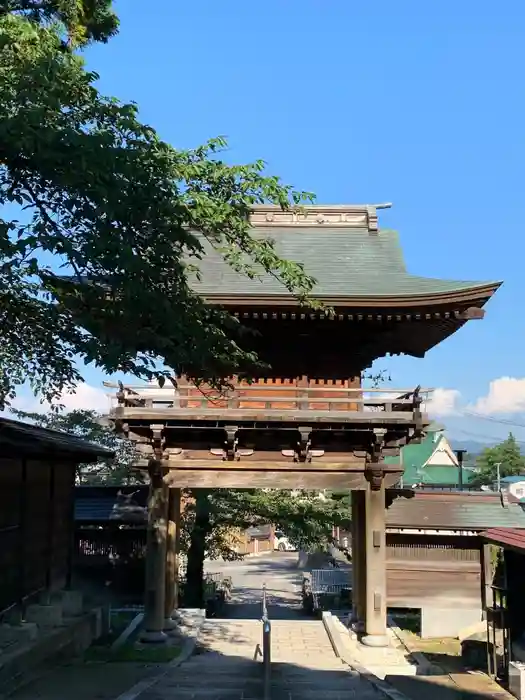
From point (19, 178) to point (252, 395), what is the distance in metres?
8.15

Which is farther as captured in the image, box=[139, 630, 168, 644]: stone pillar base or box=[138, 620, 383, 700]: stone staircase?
box=[139, 630, 168, 644]: stone pillar base

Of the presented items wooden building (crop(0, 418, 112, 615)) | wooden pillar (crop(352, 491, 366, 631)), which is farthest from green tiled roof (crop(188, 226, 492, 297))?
wooden pillar (crop(352, 491, 366, 631))

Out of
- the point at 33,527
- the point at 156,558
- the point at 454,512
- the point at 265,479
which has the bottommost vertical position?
the point at 156,558

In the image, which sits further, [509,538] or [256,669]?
[509,538]

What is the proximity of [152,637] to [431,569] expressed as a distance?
8.23m

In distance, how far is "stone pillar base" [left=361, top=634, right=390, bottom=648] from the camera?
13.1 metres

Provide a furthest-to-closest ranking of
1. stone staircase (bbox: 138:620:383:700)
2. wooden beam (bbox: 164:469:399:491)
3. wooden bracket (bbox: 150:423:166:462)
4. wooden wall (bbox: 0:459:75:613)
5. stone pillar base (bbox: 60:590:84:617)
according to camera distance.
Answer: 1. stone pillar base (bbox: 60:590:84:617)
2. wooden beam (bbox: 164:469:399:491)
3. wooden bracket (bbox: 150:423:166:462)
4. wooden wall (bbox: 0:459:75:613)
5. stone staircase (bbox: 138:620:383:700)

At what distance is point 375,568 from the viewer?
43.5ft

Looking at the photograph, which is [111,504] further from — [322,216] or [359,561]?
[322,216]

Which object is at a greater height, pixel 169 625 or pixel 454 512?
pixel 454 512

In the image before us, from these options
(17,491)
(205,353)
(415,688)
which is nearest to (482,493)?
(415,688)

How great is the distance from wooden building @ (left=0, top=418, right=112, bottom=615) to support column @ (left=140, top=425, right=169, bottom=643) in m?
1.58

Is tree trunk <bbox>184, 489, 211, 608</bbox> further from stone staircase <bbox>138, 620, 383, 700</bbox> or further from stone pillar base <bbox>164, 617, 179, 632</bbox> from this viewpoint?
stone pillar base <bbox>164, 617, 179, 632</bbox>

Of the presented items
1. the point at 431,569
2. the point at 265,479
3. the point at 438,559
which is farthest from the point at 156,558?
the point at 438,559
